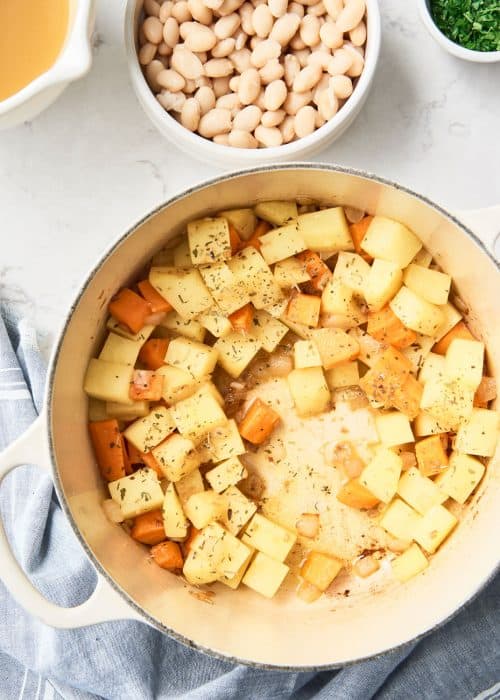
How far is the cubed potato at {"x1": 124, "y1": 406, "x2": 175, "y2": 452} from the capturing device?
4.53ft

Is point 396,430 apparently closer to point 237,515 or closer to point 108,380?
point 237,515

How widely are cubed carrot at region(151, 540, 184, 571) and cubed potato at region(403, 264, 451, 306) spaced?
550mm

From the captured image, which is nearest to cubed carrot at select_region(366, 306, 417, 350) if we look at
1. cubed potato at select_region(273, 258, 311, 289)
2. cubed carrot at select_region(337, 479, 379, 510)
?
cubed potato at select_region(273, 258, 311, 289)

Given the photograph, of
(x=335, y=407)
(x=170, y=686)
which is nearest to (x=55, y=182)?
(x=335, y=407)

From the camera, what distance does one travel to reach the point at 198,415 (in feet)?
4.46

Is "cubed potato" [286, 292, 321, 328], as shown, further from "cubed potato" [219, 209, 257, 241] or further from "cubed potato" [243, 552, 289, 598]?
"cubed potato" [243, 552, 289, 598]

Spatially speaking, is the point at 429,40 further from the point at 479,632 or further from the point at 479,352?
the point at 479,632

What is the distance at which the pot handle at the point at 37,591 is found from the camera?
1.17 meters

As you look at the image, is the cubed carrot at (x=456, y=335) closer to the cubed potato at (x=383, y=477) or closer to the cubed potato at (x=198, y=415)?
the cubed potato at (x=383, y=477)

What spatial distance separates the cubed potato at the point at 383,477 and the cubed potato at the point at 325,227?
0.35m

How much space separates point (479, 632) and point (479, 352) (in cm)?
45

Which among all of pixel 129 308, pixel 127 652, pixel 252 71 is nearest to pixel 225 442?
pixel 129 308

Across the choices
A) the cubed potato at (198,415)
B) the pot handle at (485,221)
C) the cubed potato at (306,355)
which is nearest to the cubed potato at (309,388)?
the cubed potato at (306,355)

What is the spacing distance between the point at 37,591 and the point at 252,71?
2.68 feet
